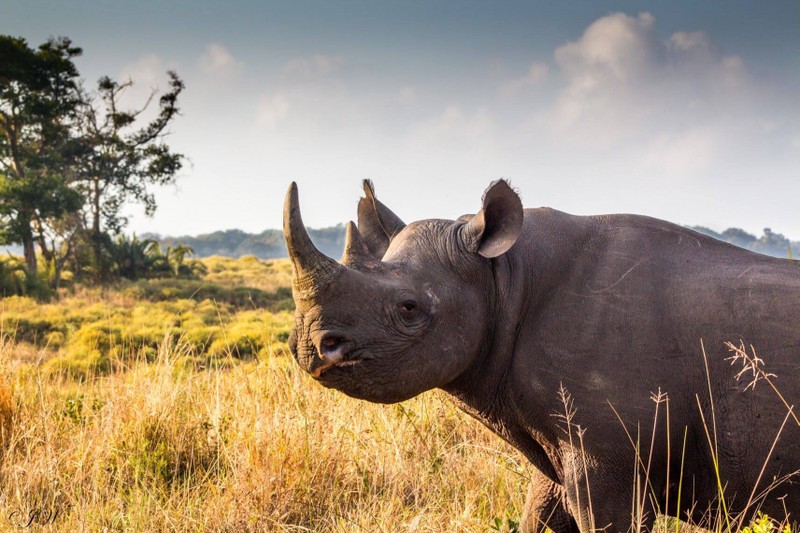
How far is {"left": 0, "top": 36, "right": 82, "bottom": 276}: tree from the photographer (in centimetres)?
2970

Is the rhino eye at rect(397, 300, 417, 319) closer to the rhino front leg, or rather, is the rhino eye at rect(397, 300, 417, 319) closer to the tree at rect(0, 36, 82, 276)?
the rhino front leg

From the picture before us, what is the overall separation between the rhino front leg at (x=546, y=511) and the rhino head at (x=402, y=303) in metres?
0.83

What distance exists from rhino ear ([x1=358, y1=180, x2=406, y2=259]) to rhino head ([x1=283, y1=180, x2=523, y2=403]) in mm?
326

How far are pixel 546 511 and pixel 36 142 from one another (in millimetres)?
33199

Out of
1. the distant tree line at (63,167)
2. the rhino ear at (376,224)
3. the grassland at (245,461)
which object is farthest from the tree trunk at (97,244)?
the rhino ear at (376,224)

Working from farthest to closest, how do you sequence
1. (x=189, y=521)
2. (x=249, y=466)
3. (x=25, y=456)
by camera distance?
(x=25, y=456) → (x=249, y=466) → (x=189, y=521)

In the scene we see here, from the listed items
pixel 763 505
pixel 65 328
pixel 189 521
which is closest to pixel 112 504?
pixel 189 521

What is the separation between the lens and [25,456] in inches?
211

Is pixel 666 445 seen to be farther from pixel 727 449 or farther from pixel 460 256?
pixel 460 256

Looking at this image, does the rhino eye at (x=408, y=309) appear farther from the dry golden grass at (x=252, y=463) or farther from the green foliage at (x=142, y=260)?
the green foliage at (x=142, y=260)

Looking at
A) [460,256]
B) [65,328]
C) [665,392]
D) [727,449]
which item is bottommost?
[65,328]

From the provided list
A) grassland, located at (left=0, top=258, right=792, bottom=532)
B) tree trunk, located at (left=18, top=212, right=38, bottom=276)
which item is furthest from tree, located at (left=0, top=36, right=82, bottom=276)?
grassland, located at (left=0, top=258, right=792, bottom=532)

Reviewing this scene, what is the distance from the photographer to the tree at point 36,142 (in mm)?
29703

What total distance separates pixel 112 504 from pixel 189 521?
0.57 metres
